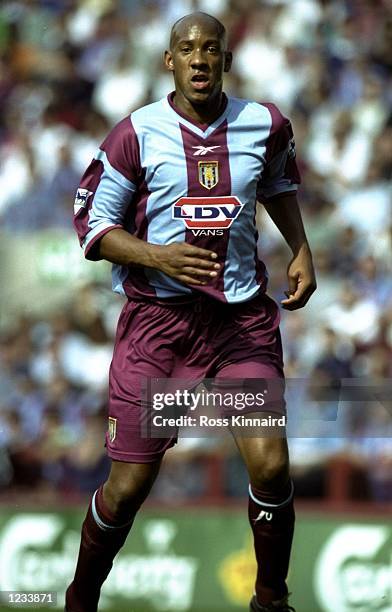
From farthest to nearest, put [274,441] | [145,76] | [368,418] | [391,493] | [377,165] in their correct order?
1. [145,76]
2. [377,165]
3. [391,493]
4. [368,418]
5. [274,441]

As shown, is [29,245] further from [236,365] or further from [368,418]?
[236,365]

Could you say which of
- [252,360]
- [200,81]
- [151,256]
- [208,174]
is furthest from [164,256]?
[200,81]

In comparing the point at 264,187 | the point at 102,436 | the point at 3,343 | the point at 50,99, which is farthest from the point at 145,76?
the point at 264,187

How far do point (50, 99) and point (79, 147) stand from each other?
1097 millimetres

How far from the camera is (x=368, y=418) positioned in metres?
8.60

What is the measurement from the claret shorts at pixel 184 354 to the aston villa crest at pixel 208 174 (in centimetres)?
50

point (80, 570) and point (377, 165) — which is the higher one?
point (377, 165)

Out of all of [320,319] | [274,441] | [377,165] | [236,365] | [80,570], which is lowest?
[80,570]

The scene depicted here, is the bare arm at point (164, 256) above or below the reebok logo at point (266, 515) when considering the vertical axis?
above

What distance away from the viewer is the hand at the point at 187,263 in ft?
16.8

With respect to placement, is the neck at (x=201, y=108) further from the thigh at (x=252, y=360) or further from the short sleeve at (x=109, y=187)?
the thigh at (x=252, y=360)

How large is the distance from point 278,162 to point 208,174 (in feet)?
1.36

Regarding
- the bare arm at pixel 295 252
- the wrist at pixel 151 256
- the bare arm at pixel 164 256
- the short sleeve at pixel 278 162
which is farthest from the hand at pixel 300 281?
the wrist at pixel 151 256

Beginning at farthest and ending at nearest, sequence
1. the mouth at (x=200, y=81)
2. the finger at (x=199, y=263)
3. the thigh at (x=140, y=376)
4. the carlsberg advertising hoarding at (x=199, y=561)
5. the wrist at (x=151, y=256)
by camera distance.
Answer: the carlsberg advertising hoarding at (x=199, y=561) < the thigh at (x=140, y=376) < the mouth at (x=200, y=81) < the wrist at (x=151, y=256) < the finger at (x=199, y=263)
